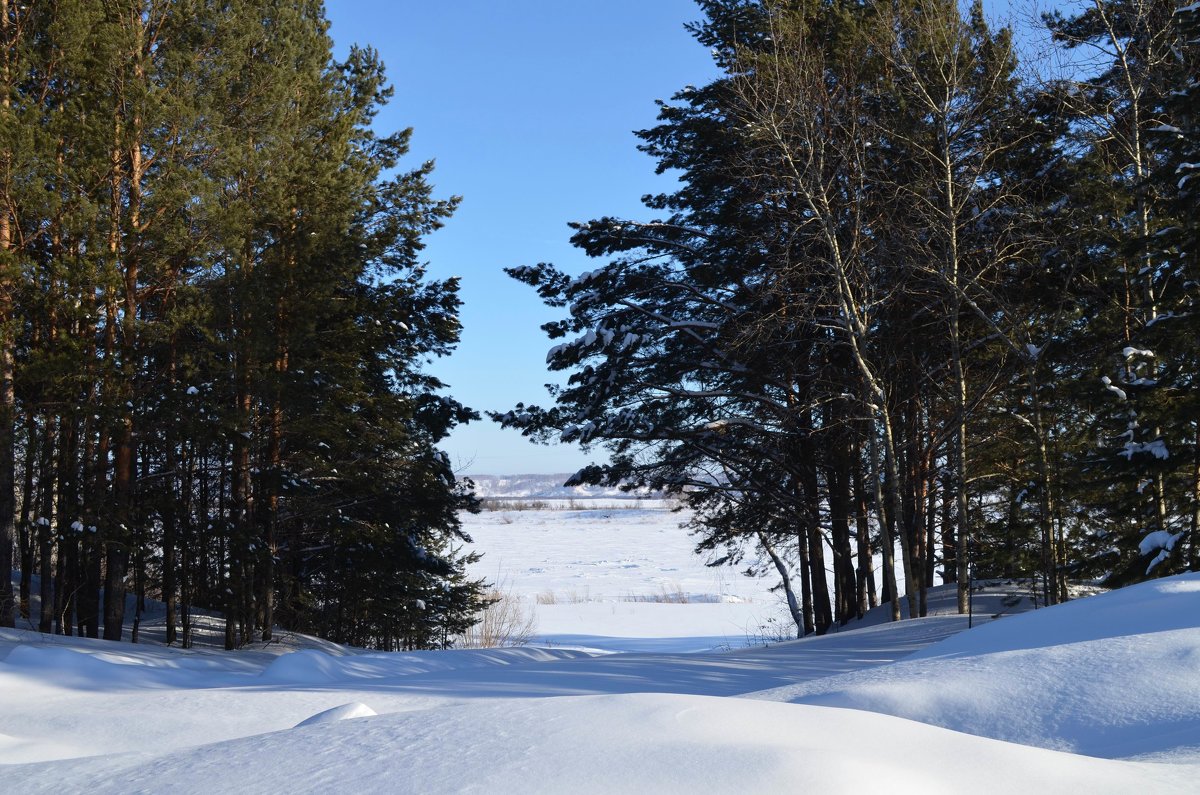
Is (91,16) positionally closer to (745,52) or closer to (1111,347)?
(745,52)

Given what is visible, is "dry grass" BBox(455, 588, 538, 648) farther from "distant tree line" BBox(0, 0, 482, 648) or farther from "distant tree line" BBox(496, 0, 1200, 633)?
"distant tree line" BBox(496, 0, 1200, 633)

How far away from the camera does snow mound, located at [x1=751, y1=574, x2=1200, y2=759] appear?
13.8 feet

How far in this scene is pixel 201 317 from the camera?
13609 millimetres

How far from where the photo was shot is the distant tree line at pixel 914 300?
11977 millimetres

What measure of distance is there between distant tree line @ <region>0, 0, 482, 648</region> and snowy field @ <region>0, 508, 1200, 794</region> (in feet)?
11.9

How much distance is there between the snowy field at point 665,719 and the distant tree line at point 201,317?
3.62 meters

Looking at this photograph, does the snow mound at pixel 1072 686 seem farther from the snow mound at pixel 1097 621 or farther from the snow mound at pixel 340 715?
the snow mound at pixel 340 715

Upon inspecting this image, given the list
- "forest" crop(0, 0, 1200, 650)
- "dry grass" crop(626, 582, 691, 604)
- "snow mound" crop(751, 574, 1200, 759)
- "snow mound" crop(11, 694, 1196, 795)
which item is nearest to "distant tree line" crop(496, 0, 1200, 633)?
"forest" crop(0, 0, 1200, 650)

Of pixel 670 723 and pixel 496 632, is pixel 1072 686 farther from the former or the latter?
pixel 496 632

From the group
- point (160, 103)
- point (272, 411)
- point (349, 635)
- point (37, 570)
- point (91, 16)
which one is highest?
point (91, 16)

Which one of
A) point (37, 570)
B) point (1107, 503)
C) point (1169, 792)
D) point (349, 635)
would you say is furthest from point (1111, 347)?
point (37, 570)

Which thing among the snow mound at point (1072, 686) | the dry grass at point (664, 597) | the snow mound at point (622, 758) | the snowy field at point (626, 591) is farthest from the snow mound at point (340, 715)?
the dry grass at point (664, 597)

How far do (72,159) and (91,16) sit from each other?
2.03 metres

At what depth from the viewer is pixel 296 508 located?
18156mm
